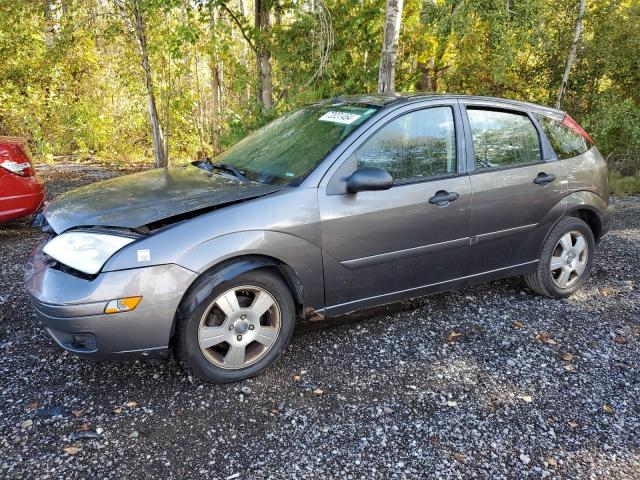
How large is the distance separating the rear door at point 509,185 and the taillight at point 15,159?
4.55 m

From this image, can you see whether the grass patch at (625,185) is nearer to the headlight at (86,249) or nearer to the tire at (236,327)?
the tire at (236,327)

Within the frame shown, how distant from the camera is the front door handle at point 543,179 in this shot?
395 cm

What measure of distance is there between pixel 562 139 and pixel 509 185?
2.73ft

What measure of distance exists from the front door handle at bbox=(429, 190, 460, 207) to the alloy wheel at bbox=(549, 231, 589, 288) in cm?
128

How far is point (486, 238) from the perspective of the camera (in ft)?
12.5

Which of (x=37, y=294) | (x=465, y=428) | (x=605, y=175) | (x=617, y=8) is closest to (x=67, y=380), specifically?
(x=37, y=294)

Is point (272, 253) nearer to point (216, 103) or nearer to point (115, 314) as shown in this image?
point (115, 314)

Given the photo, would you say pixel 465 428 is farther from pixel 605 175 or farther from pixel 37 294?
pixel 605 175

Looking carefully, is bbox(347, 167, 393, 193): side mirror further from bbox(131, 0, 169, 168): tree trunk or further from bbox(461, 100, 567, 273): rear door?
bbox(131, 0, 169, 168): tree trunk

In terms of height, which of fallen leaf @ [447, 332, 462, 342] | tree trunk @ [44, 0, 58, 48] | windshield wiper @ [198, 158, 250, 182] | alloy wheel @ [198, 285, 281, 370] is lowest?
fallen leaf @ [447, 332, 462, 342]

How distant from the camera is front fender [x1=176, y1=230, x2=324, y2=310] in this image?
2.80 m

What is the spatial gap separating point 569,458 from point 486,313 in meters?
1.66

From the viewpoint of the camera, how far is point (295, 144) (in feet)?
11.8

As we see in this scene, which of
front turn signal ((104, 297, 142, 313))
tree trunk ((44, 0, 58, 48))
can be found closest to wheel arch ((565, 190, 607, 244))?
front turn signal ((104, 297, 142, 313))
